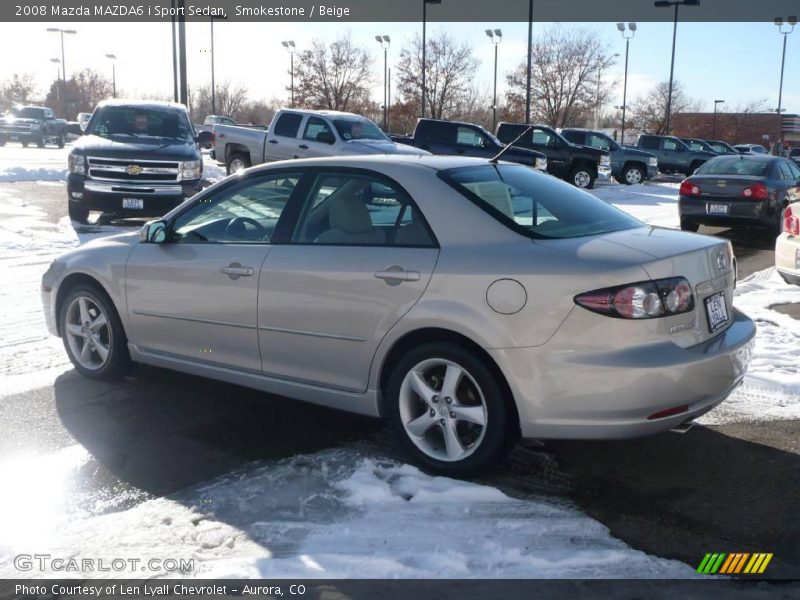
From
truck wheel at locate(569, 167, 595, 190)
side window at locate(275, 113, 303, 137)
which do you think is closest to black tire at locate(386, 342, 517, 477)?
side window at locate(275, 113, 303, 137)

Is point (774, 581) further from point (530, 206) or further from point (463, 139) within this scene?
point (463, 139)

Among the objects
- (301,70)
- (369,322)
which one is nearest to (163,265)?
(369,322)

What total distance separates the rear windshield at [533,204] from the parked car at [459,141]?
17.5 m

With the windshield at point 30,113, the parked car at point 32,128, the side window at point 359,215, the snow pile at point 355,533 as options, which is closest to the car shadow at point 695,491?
the snow pile at point 355,533

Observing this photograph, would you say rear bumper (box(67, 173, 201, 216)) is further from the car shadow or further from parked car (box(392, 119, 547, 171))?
the car shadow

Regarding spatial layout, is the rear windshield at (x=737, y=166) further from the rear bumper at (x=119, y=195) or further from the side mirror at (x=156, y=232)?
the side mirror at (x=156, y=232)

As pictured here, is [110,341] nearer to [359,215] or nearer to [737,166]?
[359,215]

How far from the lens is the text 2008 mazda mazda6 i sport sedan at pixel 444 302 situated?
387 centimetres

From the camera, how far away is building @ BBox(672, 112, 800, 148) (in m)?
83.1

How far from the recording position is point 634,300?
3820 mm

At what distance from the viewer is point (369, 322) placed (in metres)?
4.40

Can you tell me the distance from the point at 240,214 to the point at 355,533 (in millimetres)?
2354

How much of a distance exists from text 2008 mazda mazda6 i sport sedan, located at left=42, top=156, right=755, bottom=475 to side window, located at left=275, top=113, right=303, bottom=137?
13045 millimetres

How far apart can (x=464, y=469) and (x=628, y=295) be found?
1.17m
